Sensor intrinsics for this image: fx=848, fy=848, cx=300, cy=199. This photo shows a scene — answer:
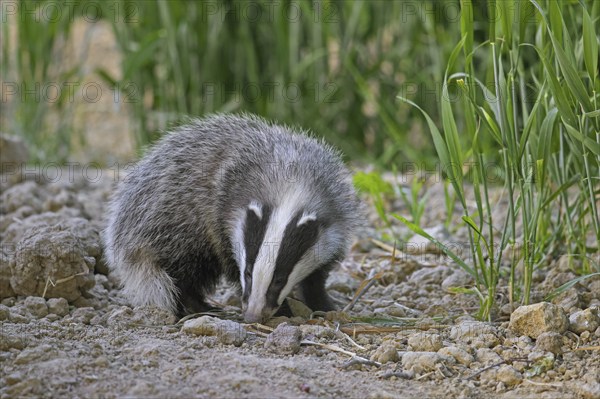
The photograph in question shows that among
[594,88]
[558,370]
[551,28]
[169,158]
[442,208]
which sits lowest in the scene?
[558,370]

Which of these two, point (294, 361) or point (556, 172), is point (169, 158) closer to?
point (294, 361)

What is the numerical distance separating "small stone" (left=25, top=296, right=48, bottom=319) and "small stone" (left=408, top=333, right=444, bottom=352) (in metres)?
1.51

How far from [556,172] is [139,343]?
6.80ft

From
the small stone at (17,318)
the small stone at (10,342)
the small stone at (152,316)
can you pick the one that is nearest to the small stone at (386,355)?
the small stone at (152,316)

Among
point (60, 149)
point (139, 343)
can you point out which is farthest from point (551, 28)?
point (60, 149)

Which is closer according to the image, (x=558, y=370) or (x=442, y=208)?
(x=558, y=370)

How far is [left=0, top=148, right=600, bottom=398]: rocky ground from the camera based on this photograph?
9.01ft

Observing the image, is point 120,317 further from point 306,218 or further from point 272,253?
point 306,218

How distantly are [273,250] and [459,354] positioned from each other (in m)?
0.81

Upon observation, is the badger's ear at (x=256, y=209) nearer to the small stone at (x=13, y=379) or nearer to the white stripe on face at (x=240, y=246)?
the white stripe on face at (x=240, y=246)

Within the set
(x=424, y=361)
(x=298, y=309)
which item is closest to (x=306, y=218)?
(x=298, y=309)

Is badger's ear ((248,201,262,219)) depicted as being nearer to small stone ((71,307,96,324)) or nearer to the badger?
the badger

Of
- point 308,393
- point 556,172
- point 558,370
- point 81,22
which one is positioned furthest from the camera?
point 81,22

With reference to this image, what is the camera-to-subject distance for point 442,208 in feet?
17.6
